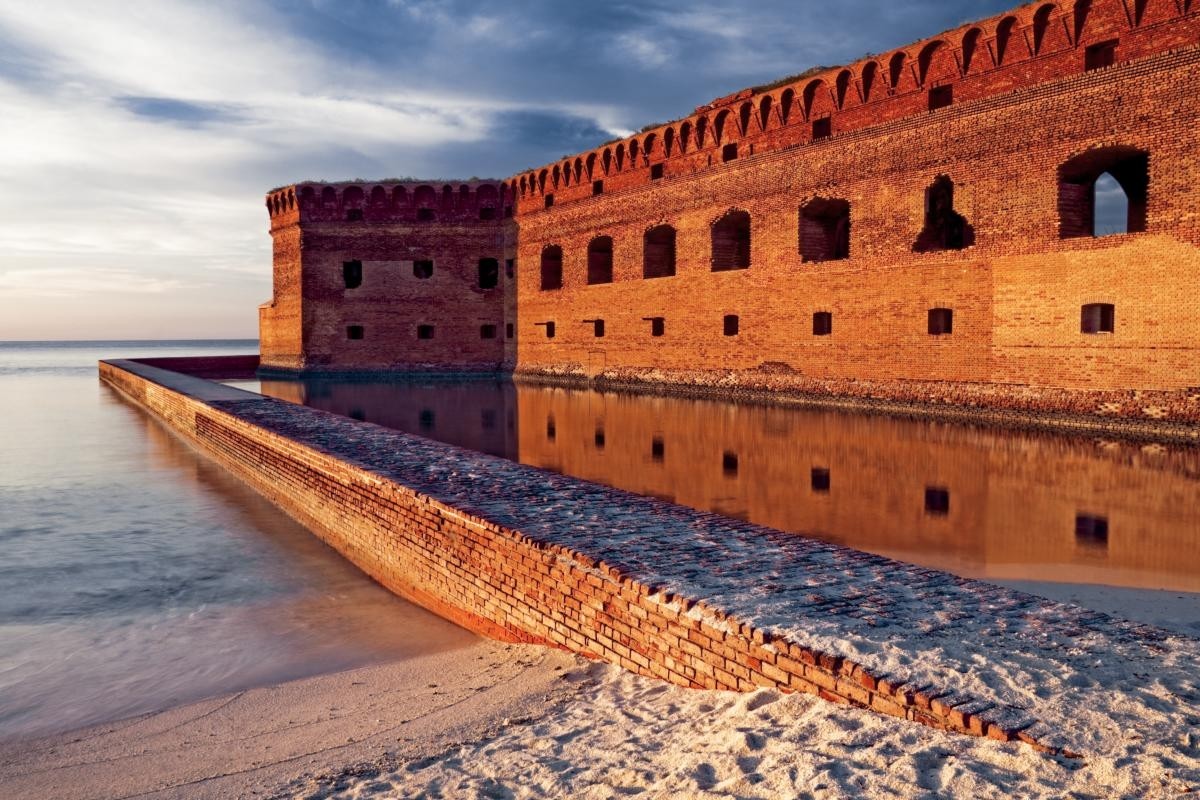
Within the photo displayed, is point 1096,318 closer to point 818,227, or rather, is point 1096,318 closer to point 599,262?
point 818,227

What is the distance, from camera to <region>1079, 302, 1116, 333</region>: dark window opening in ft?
38.6

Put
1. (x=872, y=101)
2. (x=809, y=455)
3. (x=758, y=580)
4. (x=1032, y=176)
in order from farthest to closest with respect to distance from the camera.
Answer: (x=872, y=101), (x=1032, y=176), (x=809, y=455), (x=758, y=580)

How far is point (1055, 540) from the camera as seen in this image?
594cm

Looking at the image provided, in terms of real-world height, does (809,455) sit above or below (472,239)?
below

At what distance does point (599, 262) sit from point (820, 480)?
1548 centimetres

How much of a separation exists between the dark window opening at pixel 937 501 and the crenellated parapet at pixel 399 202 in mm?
20848

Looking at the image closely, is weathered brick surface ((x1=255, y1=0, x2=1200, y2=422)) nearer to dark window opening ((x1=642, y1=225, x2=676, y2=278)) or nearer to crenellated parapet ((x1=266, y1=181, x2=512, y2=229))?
dark window opening ((x1=642, y1=225, x2=676, y2=278))

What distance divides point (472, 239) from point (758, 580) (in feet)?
79.5

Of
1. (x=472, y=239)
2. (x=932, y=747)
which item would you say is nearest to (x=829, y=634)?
(x=932, y=747)

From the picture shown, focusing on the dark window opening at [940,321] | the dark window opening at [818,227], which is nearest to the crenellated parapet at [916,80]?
the dark window opening at [818,227]

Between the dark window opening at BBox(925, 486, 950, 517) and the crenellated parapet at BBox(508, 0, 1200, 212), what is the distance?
7.27m

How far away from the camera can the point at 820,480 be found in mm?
8234

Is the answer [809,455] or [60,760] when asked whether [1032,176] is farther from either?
[60,760]

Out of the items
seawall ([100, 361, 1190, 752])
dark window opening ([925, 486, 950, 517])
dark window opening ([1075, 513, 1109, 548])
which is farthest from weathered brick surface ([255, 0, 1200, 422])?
seawall ([100, 361, 1190, 752])
